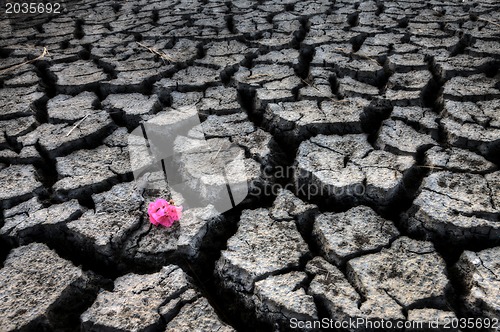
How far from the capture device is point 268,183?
1.74 metres

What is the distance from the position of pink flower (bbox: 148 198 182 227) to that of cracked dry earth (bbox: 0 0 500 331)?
0.13 ft

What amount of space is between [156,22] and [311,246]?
2.76 m

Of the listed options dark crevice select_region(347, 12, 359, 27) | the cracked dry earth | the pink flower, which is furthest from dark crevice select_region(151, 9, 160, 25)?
the pink flower

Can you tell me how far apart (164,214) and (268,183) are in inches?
18.2

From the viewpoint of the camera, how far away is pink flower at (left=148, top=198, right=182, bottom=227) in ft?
5.04

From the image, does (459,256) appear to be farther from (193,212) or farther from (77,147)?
(77,147)

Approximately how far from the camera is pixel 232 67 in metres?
2.66

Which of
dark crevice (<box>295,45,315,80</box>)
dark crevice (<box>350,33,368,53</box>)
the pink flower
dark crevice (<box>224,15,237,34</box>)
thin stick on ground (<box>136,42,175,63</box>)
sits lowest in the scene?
the pink flower

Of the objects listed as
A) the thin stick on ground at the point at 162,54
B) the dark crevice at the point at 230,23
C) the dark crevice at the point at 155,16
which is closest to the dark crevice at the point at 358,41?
the dark crevice at the point at 230,23

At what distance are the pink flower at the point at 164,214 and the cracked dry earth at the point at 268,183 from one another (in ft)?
0.13

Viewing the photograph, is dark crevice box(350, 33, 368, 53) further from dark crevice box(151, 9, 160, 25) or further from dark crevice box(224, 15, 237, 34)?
dark crevice box(151, 9, 160, 25)

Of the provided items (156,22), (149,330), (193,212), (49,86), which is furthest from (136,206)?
(156,22)

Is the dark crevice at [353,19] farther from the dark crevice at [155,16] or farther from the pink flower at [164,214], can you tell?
the pink flower at [164,214]

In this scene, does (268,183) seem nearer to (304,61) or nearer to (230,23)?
(304,61)
